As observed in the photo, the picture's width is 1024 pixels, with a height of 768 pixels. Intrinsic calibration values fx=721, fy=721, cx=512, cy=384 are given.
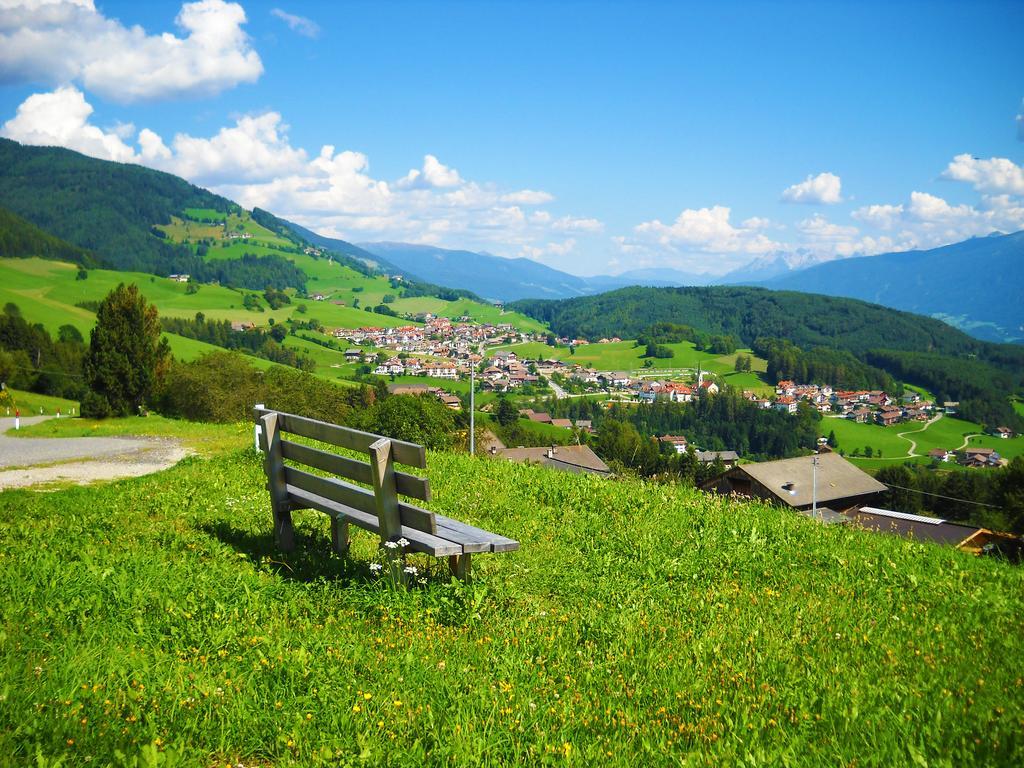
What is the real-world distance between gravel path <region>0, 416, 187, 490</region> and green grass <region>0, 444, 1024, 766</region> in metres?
6.55

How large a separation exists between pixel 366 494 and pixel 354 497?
0.17m

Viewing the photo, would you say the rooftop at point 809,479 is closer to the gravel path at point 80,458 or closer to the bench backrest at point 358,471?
the gravel path at point 80,458

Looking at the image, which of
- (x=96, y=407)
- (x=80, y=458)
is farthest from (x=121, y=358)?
(x=80, y=458)

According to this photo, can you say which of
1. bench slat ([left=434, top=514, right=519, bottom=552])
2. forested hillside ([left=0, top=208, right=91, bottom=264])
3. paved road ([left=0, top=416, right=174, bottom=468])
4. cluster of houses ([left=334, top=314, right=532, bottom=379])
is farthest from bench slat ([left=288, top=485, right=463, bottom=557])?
forested hillside ([left=0, top=208, right=91, bottom=264])

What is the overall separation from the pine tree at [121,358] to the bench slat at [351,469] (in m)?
27.3

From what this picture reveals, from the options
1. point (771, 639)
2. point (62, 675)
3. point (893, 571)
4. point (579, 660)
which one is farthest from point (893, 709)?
point (62, 675)

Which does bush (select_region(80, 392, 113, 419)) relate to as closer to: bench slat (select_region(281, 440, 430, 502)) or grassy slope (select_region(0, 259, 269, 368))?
bench slat (select_region(281, 440, 430, 502))

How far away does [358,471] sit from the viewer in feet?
17.0

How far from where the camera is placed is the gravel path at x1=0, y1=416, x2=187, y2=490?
12.7 metres

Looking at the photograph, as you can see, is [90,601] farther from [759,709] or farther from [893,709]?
[893,709]

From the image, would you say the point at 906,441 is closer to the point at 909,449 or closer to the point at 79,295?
the point at 909,449

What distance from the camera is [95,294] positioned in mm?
124500

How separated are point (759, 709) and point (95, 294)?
142 m

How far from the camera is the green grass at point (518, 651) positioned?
3.05 meters
